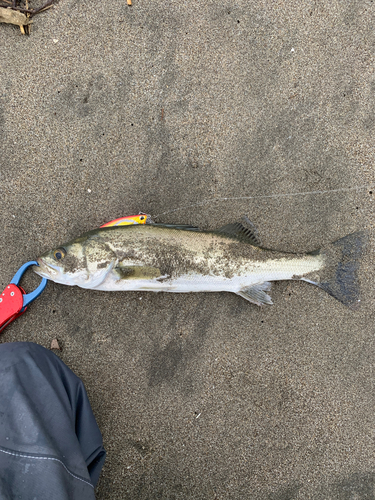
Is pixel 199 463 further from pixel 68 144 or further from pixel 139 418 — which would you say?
pixel 68 144

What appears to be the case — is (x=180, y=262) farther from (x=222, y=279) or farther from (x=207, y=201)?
(x=207, y=201)

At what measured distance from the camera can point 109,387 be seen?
3.11 m

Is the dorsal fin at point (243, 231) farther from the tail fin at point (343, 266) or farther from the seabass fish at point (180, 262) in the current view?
the tail fin at point (343, 266)

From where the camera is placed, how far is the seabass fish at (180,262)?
2773mm

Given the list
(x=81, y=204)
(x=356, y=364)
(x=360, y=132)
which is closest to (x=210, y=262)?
(x=81, y=204)

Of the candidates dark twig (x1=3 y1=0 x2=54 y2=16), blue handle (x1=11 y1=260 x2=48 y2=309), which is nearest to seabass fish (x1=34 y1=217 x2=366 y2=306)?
blue handle (x1=11 y1=260 x2=48 y2=309)

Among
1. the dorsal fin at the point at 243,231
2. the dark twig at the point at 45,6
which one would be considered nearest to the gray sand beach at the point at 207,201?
the dark twig at the point at 45,6

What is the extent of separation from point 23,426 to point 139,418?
118 cm

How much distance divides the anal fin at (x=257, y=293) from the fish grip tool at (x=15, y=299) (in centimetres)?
214

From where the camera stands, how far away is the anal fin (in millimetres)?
3016

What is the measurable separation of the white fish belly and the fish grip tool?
73 centimetres

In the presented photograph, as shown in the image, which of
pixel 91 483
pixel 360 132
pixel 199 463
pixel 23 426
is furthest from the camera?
pixel 360 132

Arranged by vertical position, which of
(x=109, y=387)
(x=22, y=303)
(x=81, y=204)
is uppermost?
(x=81, y=204)

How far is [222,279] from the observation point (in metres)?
2.91
